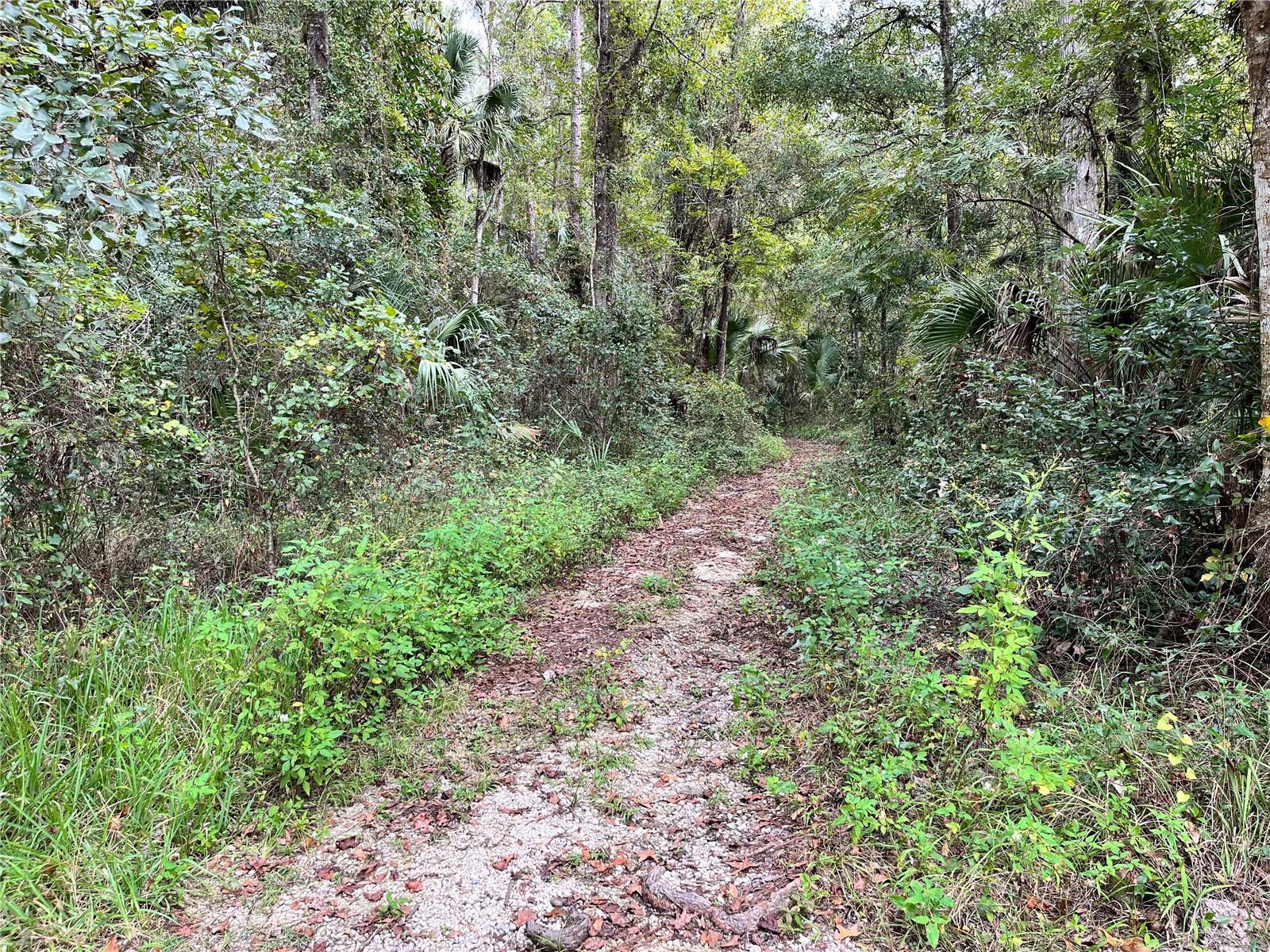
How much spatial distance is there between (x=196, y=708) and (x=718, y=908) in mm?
2524

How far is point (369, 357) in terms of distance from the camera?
536 cm

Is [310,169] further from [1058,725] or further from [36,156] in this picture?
[1058,725]

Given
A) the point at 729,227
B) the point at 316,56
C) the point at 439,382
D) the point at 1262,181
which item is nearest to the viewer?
the point at 1262,181

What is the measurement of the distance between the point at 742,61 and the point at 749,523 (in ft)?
34.4

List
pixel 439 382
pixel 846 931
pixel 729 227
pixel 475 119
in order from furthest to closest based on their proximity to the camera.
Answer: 1. pixel 729 227
2. pixel 475 119
3. pixel 439 382
4. pixel 846 931

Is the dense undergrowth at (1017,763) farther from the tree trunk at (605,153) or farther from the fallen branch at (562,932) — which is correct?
the tree trunk at (605,153)

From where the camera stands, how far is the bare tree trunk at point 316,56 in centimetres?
977

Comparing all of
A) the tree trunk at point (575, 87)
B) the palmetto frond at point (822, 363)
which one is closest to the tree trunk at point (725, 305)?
the tree trunk at point (575, 87)

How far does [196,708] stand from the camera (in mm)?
2854

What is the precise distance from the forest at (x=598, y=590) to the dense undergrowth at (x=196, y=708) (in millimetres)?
22

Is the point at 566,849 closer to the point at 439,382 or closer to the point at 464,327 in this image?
the point at 439,382

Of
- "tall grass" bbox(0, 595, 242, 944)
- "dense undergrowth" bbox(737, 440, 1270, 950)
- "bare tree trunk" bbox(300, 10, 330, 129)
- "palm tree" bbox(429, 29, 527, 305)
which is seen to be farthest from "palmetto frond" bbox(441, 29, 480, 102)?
"dense undergrowth" bbox(737, 440, 1270, 950)

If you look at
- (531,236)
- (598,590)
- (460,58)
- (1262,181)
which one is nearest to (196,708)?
(598,590)

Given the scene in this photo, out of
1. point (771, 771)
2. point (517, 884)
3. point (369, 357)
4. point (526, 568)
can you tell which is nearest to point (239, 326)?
point (369, 357)
